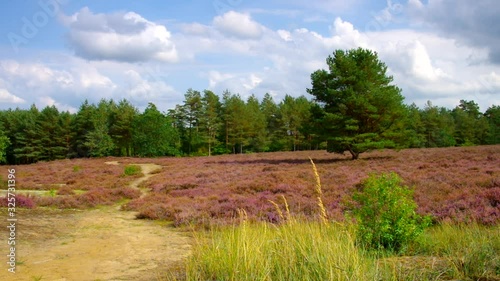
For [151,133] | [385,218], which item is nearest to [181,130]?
[151,133]

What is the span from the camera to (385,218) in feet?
22.7

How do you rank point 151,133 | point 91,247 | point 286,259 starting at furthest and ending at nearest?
point 151,133, point 91,247, point 286,259

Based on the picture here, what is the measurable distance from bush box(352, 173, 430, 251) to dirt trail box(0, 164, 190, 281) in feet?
12.1

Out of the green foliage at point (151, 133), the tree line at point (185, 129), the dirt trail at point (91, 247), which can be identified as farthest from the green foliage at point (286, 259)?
the green foliage at point (151, 133)

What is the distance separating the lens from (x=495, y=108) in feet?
295

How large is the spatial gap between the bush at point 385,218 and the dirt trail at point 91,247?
3699 mm

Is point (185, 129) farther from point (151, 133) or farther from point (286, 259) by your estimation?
point (286, 259)

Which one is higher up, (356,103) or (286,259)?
(356,103)

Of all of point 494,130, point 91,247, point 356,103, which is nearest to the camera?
point 91,247

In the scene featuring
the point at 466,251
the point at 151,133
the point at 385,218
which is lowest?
the point at 466,251

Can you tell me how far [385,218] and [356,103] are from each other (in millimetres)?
21222

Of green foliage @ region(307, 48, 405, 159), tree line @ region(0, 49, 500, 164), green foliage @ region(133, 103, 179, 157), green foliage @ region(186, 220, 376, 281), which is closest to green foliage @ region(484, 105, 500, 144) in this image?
tree line @ region(0, 49, 500, 164)

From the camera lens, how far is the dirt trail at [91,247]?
683 centimetres

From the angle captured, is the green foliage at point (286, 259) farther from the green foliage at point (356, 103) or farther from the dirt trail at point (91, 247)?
the green foliage at point (356, 103)
